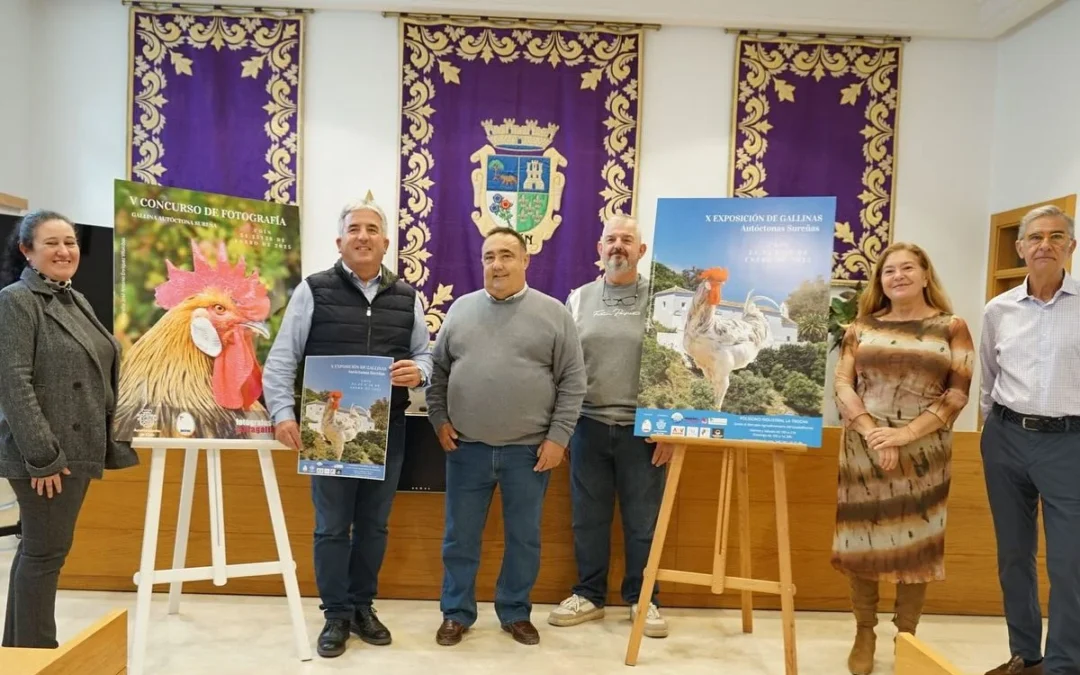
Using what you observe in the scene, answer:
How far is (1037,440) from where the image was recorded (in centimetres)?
230

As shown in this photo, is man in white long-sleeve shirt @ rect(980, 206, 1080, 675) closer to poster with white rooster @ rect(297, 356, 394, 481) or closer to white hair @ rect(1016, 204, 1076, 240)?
white hair @ rect(1016, 204, 1076, 240)

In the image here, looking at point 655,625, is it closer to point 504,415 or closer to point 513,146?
point 504,415

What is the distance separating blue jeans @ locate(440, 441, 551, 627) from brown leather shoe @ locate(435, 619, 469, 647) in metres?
0.02

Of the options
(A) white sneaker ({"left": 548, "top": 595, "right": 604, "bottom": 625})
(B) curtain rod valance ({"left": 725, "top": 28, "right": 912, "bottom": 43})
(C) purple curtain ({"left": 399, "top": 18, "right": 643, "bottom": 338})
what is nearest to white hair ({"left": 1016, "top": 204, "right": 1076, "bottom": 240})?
(A) white sneaker ({"left": 548, "top": 595, "right": 604, "bottom": 625})

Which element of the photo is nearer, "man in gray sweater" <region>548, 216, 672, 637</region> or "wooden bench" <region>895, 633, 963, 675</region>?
"wooden bench" <region>895, 633, 963, 675</region>

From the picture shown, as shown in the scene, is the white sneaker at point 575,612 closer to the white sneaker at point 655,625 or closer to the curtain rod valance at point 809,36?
the white sneaker at point 655,625

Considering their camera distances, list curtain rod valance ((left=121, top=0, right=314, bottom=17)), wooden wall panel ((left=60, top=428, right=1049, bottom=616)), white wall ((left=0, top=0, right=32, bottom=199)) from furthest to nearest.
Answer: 1. curtain rod valance ((left=121, top=0, right=314, bottom=17))
2. white wall ((left=0, top=0, right=32, bottom=199))
3. wooden wall panel ((left=60, top=428, right=1049, bottom=616))

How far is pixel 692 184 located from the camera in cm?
455

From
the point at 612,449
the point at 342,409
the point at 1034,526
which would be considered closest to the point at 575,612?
the point at 612,449

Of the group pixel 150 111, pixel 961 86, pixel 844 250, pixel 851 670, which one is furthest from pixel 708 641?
pixel 150 111

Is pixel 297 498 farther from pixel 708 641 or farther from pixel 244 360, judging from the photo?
pixel 708 641

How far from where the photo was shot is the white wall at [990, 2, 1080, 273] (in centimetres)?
381

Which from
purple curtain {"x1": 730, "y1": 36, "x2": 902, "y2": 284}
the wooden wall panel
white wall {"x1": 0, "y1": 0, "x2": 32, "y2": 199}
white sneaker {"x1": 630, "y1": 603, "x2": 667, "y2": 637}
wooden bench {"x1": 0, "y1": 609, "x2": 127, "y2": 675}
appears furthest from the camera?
purple curtain {"x1": 730, "y1": 36, "x2": 902, "y2": 284}

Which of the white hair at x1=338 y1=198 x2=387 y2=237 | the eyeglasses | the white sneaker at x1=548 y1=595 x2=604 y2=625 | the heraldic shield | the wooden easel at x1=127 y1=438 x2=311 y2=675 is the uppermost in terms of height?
the heraldic shield
